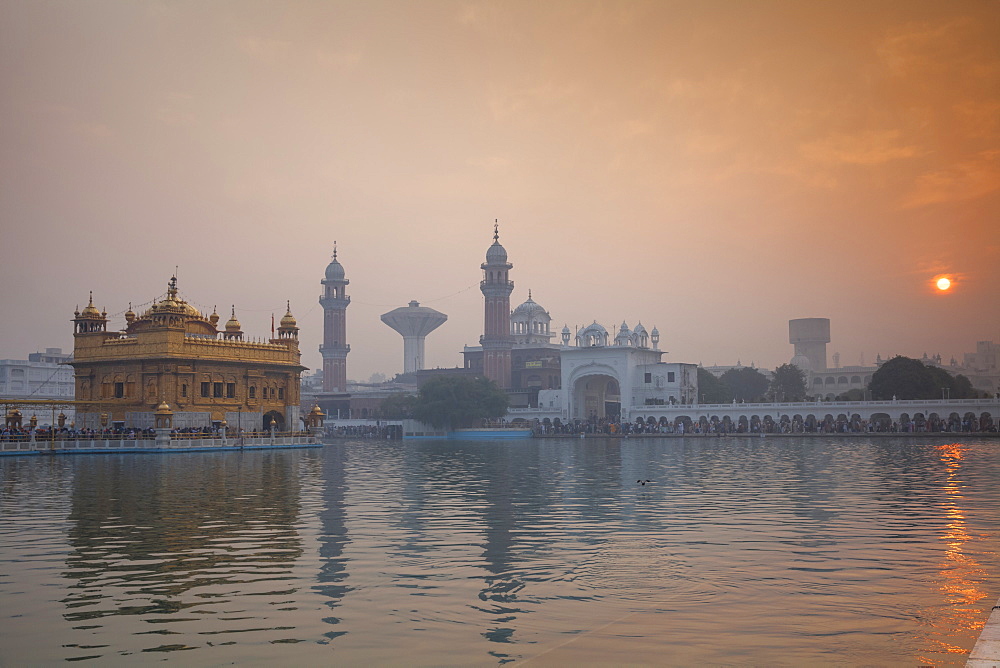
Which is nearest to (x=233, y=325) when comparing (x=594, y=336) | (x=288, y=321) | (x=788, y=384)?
(x=288, y=321)

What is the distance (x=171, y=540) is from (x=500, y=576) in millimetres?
5579

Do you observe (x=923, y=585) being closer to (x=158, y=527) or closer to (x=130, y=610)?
(x=130, y=610)

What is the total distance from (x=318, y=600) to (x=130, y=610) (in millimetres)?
1761

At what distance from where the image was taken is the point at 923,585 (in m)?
10.2

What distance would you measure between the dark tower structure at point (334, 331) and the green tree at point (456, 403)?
34.3 meters

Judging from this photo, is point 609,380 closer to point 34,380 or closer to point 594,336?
point 594,336

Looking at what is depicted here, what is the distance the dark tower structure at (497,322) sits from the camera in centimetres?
10338

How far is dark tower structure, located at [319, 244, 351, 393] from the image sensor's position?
119 meters

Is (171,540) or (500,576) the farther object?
(171,540)

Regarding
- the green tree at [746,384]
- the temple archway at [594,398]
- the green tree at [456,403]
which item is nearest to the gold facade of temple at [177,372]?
the green tree at [456,403]

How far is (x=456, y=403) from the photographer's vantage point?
8431 cm

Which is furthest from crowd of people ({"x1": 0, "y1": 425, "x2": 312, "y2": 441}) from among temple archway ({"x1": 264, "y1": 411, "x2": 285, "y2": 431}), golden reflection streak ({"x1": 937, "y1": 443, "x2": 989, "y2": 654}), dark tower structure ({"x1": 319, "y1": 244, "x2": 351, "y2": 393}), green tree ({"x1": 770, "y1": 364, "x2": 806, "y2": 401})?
green tree ({"x1": 770, "y1": 364, "x2": 806, "y2": 401})

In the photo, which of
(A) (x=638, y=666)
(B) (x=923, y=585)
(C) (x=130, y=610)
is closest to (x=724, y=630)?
(A) (x=638, y=666)

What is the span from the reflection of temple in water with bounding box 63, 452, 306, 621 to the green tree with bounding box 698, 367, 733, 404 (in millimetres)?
76920
